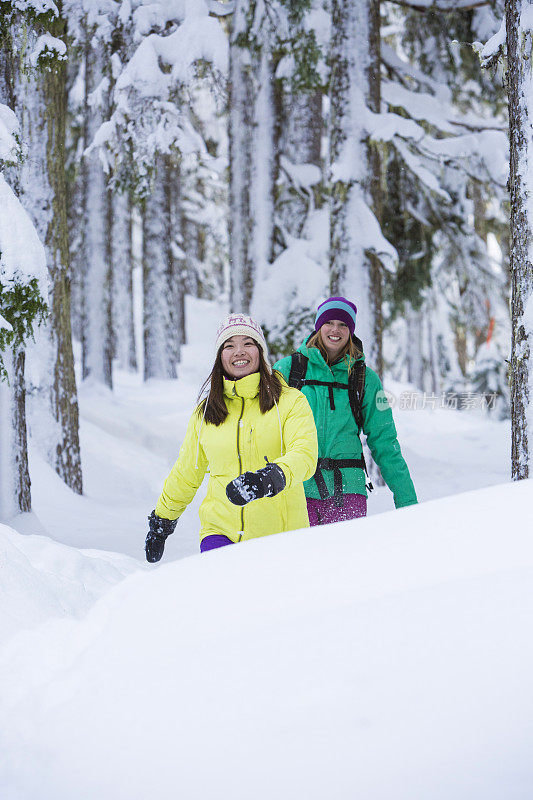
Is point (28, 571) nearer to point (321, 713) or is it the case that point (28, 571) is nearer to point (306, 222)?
point (321, 713)

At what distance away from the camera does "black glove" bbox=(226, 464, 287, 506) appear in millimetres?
3031

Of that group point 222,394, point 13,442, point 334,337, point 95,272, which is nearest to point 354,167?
point 13,442

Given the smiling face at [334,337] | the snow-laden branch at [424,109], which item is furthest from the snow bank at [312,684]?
the snow-laden branch at [424,109]

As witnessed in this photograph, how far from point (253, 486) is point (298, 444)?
356 millimetres

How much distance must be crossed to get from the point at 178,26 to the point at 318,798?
936 cm

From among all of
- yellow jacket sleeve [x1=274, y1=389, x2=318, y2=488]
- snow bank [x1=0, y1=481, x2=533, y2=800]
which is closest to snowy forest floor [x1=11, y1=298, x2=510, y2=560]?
yellow jacket sleeve [x1=274, y1=389, x2=318, y2=488]

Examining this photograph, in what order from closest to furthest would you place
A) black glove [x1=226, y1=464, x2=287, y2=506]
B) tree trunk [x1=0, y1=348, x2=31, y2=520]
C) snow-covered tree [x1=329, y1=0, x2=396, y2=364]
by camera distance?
black glove [x1=226, y1=464, x2=287, y2=506], tree trunk [x1=0, y1=348, x2=31, y2=520], snow-covered tree [x1=329, y1=0, x2=396, y2=364]

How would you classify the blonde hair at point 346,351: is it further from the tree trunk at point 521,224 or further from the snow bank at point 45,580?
the snow bank at point 45,580

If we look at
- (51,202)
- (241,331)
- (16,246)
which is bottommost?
(241,331)

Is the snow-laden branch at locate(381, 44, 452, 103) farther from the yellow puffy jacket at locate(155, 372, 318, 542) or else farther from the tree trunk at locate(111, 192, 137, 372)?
the tree trunk at locate(111, 192, 137, 372)

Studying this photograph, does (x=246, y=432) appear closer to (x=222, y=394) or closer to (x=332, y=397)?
(x=222, y=394)

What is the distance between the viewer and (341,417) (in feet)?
13.7

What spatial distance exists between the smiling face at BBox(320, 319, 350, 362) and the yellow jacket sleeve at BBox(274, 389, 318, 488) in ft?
2.61

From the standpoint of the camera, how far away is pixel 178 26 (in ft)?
31.2
